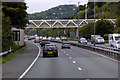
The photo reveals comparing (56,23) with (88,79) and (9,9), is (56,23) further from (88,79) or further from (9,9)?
(88,79)

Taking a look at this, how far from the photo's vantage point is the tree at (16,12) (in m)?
47.9

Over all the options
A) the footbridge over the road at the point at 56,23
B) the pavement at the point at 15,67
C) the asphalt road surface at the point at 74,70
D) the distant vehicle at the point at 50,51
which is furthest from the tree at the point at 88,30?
the asphalt road surface at the point at 74,70

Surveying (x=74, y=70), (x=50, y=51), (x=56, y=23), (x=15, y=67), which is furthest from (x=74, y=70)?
(x=56, y=23)

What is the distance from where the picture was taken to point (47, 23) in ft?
500

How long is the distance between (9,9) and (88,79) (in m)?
33.3

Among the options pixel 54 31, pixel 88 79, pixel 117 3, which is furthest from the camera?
pixel 54 31

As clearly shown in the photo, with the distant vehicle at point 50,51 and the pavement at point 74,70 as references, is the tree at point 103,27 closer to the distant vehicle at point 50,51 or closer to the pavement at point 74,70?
the distant vehicle at point 50,51

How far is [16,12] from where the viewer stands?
4844 centimetres

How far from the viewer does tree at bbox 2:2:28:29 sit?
47.9 metres

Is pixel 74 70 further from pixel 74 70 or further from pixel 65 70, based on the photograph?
pixel 65 70

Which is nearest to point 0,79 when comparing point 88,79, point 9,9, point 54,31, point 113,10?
point 88,79

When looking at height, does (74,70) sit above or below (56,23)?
below

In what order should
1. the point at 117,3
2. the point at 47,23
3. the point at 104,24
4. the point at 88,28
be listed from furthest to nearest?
the point at 47,23 → the point at 88,28 → the point at 104,24 → the point at 117,3

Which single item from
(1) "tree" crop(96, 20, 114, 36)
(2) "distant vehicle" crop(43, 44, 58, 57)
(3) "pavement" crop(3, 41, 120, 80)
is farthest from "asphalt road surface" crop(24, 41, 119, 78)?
(1) "tree" crop(96, 20, 114, 36)
